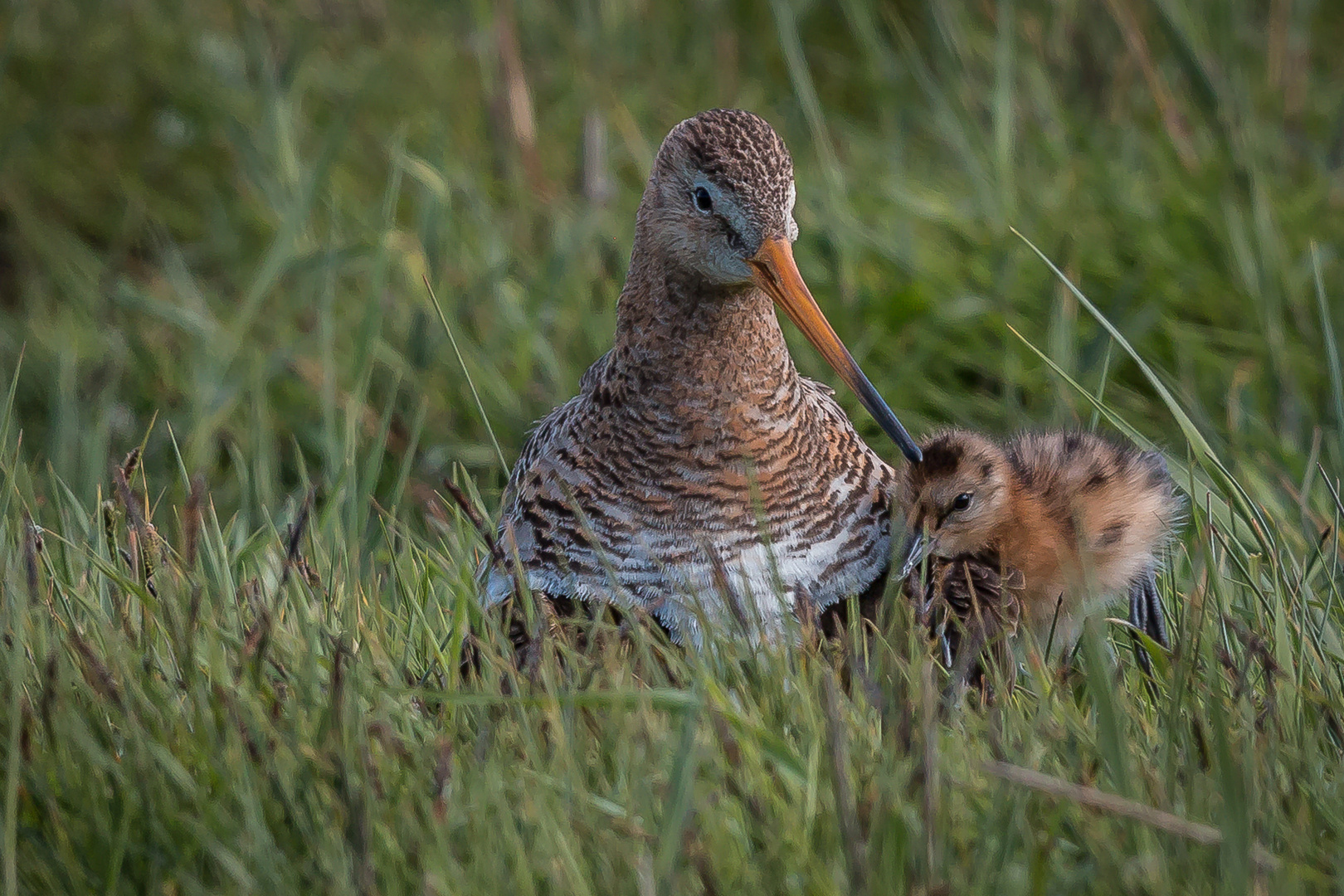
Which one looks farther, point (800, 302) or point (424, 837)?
point (800, 302)

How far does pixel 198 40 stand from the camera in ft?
23.4

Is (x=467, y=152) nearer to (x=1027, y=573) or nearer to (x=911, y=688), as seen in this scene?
(x=1027, y=573)

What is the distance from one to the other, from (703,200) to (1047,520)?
102 cm

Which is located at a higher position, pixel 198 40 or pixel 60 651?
pixel 198 40

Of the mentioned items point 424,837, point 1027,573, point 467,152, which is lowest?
point 1027,573

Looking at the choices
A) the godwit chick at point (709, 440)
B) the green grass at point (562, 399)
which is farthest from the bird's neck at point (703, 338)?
the green grass at point (562, 399)

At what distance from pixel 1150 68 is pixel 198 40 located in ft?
13.1

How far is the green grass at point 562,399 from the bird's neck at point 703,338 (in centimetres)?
59

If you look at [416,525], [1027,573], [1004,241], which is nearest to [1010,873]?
[1027,573]

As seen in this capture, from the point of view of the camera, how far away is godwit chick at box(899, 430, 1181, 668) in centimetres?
340

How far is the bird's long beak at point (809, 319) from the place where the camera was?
3.47 metres

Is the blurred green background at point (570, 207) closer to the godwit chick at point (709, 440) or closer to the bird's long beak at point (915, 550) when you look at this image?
the godwit chick at point (709, 440)

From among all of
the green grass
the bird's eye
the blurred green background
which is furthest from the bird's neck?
the blurred green background

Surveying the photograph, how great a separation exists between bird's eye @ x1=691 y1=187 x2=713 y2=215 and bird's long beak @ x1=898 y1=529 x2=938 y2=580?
0.82 m
